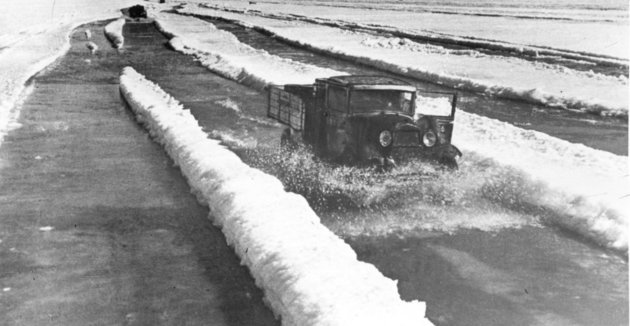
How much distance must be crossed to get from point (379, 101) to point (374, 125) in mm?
716

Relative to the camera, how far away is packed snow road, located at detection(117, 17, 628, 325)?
7.64 meters

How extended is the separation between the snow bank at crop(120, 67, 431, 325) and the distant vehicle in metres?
1.76

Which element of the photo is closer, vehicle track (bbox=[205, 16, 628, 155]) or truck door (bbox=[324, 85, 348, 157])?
truck door (bbox=[324, 85, 348, 157])

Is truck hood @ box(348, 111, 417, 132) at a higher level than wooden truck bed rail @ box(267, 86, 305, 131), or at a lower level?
higher

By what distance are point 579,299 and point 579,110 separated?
14495 mm

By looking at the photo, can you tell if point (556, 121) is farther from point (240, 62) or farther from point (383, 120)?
point (240, 62)

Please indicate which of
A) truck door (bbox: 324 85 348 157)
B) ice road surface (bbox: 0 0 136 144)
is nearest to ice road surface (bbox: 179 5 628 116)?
truck door (bbox: 324 85 348 157)

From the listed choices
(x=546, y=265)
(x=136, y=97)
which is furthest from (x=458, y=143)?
(x=136, y=97)

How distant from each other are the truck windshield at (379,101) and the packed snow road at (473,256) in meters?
1.35

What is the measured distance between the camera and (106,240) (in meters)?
9.79

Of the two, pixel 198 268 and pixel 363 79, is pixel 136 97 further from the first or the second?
pixel 198 268

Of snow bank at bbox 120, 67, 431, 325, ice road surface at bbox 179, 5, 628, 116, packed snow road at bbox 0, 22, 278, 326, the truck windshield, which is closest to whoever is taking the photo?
snow bank at bbox 120, 67, 431, 325

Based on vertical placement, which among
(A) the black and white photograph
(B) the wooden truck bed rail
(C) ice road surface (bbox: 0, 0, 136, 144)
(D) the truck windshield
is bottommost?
(C) ice road surface (bbox: 0, 0, 136, 144)

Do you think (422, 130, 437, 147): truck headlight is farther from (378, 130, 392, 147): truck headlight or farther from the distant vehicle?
(378, 130, 392, 147): truck headlight
